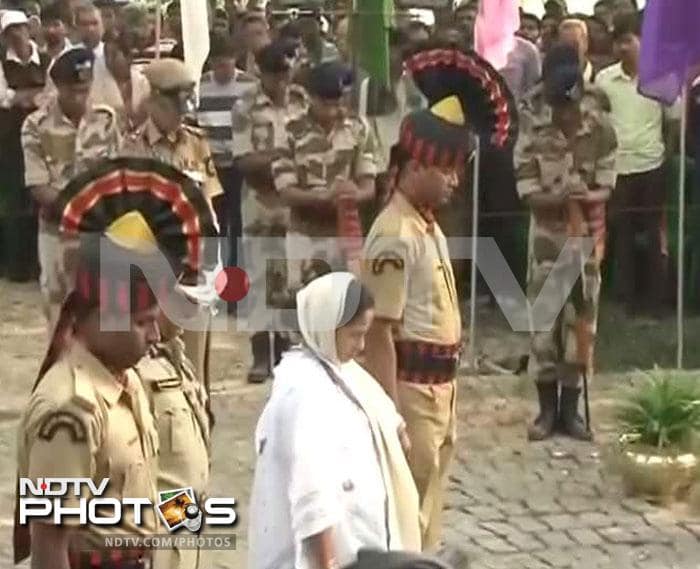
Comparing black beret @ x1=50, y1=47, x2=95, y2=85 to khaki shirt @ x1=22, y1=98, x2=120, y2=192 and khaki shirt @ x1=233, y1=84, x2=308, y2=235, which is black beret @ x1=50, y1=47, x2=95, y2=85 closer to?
khaki shirt @ x1=22, y1=98, x2=120, y2=192

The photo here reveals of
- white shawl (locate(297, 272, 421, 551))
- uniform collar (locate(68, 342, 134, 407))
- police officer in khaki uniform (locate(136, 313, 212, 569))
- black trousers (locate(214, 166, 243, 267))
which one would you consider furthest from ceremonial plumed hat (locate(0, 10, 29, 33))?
uniform collar (locate(68, 342, 134, 407))

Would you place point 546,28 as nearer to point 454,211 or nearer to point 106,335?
point 454,211

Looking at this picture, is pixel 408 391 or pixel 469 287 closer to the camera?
pixel 408 391

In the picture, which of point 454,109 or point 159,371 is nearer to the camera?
point 159,371

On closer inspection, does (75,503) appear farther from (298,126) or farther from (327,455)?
(298,126)

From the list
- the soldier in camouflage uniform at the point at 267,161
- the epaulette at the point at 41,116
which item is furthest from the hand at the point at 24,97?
the epaulette at the point at 41,116

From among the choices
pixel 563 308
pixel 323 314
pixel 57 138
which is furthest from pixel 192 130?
pixel 323 314

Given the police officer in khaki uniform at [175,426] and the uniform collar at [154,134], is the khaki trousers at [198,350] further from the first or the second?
the police officer in khaki uniform at [175,426]

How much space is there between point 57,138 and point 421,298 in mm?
3036

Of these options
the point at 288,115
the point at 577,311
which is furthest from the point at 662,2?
the point at 288,115

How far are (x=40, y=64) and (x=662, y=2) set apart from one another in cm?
518

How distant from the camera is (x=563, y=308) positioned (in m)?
8.28

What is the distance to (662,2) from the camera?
785 cm

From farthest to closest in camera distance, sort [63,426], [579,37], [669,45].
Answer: [579,37] → [669,45] → [63,426]
